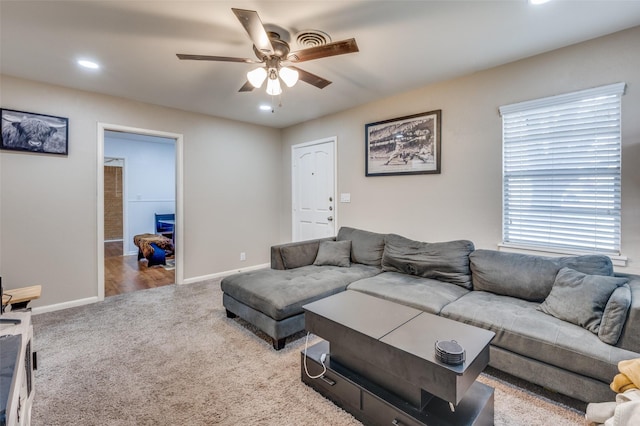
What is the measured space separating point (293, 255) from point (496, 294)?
6.81ft

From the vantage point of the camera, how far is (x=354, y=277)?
10.2ft

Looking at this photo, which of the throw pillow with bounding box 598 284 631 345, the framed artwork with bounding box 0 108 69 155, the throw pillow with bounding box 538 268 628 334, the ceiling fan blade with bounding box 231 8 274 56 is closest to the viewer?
the ceiling fan blade with bounding box 231 8 274 56

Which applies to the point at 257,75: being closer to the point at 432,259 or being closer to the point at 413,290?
the point at 413,290

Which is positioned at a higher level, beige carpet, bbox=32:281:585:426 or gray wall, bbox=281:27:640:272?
gray wall, bbox=281:27:640:272

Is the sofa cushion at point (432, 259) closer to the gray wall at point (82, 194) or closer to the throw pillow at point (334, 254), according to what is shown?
the throw pillow at point (334, 254)

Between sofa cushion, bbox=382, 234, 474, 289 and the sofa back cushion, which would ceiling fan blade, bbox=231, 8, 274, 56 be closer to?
sofa cushion, bbox=382, 234, 474, 289

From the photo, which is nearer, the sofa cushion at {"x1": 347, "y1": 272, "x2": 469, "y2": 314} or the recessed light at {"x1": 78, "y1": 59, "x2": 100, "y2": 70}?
the sofa cushion at {"x1": 347, "y1": 272, "x2": 469, "y2": 314}

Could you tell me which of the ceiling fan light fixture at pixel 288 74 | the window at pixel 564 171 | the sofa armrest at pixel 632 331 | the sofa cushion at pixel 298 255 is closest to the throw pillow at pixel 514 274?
the window at pixel 564 171

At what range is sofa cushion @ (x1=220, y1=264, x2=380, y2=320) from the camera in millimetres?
2494

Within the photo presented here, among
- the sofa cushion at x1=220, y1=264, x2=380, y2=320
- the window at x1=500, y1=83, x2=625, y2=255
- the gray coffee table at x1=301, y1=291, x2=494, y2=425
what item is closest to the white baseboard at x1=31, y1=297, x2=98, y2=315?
the sofa cushion at x1=220, y1=264, x2=380, y2=320

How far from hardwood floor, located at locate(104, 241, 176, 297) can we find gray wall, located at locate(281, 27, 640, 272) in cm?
295

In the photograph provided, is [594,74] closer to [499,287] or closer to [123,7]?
[499,287]

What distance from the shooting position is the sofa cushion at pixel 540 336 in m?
1.64

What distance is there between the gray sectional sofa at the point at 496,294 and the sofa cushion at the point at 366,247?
0.04 ft
